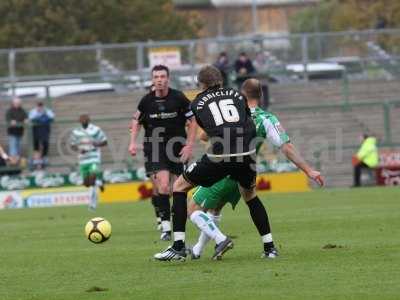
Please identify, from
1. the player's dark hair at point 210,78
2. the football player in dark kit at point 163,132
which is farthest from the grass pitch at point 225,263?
the player's dark hair at point 210,78

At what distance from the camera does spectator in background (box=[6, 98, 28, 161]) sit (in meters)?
32.4

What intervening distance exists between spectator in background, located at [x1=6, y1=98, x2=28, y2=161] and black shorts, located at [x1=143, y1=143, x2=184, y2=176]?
53.7 feet

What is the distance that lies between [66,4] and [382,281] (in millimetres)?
39030

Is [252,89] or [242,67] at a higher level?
[252,89]

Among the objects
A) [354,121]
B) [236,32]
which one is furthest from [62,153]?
[236,32]

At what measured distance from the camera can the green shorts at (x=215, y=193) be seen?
13078mm

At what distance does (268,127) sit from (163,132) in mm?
4001

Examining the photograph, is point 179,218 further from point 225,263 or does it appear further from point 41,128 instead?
point 41,128

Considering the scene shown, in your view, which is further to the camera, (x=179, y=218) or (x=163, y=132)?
(x=163, y=132)

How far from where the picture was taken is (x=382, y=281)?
10562 millimetres

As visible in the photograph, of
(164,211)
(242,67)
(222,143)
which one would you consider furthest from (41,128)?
(222,143)

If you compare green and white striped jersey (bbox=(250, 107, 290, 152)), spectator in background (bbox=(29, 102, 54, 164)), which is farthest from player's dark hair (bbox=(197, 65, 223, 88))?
spectator in background (bbox=(29, 102, 54, 164))

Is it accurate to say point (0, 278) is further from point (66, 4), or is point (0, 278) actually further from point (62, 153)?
point (66, 4)

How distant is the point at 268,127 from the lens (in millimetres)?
12688
